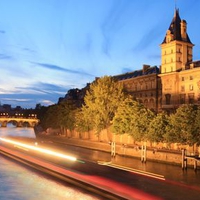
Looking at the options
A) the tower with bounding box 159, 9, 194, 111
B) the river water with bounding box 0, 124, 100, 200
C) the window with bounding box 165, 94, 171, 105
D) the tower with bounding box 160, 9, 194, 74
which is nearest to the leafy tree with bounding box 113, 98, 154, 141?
the river water with bounding box 0, 124, 100, 200

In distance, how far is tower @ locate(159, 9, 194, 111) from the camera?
82875mm

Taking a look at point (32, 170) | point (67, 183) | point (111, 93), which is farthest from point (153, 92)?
point (67, 183)

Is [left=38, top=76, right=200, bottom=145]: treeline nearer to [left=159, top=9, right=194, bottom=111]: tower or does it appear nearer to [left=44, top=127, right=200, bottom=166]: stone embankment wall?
[left=44, top=127, right=200, bottom=166]: stone embankment wall

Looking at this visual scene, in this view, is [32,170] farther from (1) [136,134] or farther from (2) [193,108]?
(2) [193,108]

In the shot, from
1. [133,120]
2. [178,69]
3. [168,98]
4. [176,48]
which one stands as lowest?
[133,120]

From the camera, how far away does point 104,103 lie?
2596 inches

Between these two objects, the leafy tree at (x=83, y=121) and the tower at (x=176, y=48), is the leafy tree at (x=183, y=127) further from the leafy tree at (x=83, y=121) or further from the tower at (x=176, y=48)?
the tower at (x=176, y=48)

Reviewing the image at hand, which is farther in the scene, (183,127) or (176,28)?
(176,28)

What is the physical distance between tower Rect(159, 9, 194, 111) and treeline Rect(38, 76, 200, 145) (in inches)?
803

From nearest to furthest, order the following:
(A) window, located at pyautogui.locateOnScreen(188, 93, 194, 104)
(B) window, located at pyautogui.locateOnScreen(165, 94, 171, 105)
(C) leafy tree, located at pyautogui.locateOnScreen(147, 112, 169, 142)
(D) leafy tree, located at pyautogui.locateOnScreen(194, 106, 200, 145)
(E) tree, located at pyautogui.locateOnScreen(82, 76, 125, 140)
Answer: (D) leafy tree, located at pyautogui.locateOnScreen(194, 106, 200, 145) → (C) leafy tree, located at pyautogui.locateOnScreen(147, 112, 169, 142) → (E) tree, located at pyautogui.locateOnScreen(82, 76, 125, 140) → (A) window, located at pyautogui.locateOnScreen(188, 93, 194, 104) → (B) window, located at pyautogui.locateOnScreen(165, 94, 171, 105)

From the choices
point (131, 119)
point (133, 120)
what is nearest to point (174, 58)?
point (131, 119)

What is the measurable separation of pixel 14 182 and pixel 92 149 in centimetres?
3449

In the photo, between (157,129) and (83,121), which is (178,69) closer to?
(83,121)

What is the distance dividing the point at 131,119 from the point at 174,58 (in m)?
33.7
